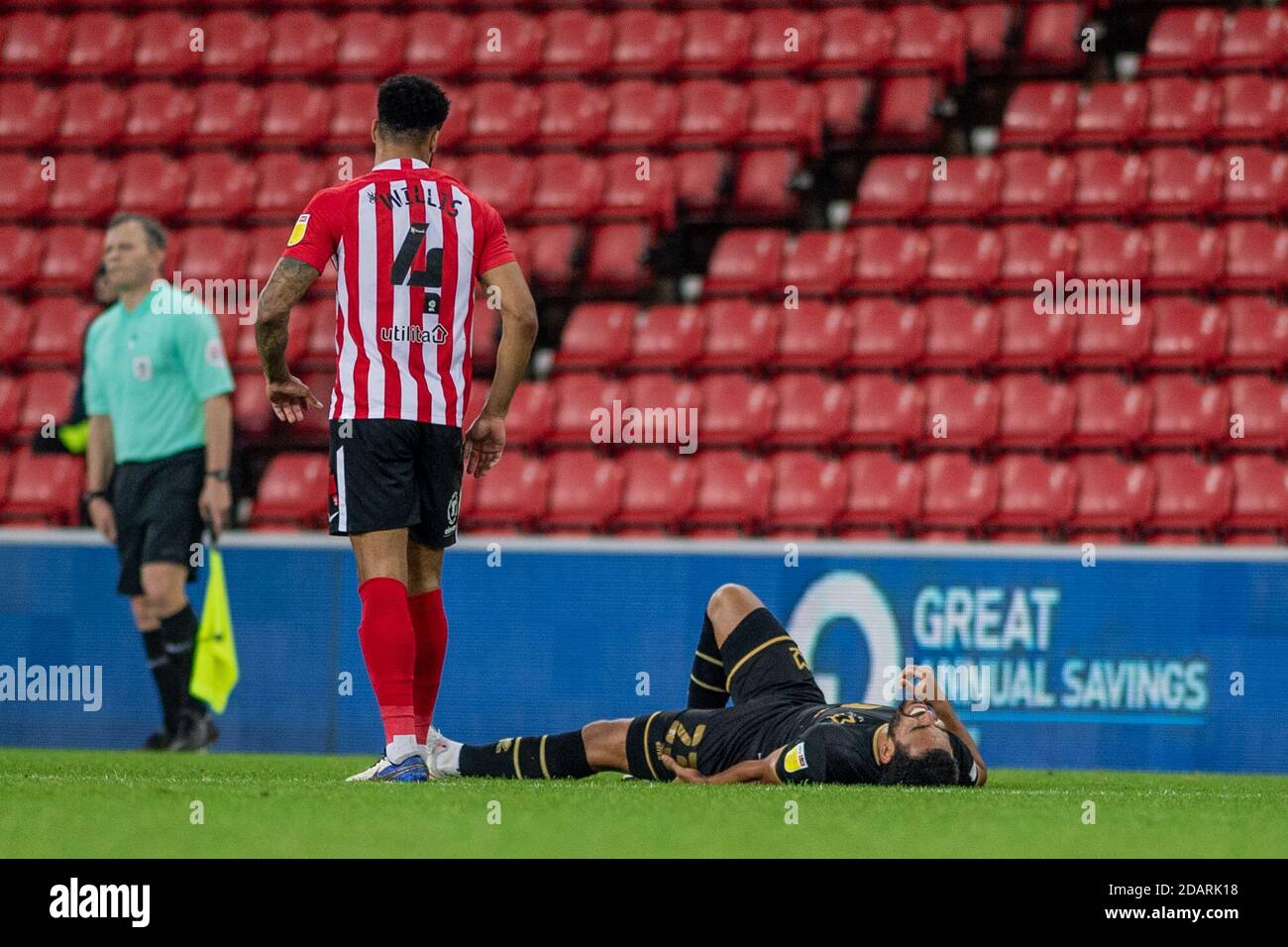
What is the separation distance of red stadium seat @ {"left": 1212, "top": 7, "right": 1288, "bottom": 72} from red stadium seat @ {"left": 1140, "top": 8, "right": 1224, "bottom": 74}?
7cm

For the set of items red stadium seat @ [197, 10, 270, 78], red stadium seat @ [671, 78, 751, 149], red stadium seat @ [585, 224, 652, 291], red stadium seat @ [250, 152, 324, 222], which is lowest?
Result: red stadium seat @ [585, 224, 652, 291]

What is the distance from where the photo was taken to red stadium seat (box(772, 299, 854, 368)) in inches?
413

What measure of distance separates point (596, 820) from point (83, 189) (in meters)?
9.00

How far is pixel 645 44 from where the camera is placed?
40.7ft

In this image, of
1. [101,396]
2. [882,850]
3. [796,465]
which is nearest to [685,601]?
[796,465]

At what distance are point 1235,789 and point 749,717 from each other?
1872 millimetres

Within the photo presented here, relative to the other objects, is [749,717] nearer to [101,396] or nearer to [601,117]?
[101,396]

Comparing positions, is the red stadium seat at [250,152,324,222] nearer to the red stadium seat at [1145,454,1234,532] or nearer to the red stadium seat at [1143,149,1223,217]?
the red stadium seat at [1143,149,1223,217]

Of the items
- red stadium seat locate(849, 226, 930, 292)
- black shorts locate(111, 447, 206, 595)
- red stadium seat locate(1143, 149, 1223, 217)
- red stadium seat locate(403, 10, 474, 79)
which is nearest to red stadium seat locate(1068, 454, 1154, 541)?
red stadium seat locate(849, 226, 930, 292)

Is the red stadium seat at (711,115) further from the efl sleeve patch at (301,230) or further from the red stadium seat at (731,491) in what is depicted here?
the efl sleeve patch at (301,230)

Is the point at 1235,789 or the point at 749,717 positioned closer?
the point at 749,717

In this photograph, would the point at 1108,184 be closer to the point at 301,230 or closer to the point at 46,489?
the point at 46,489
